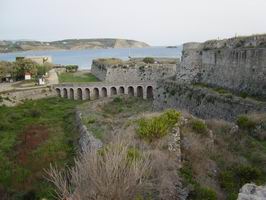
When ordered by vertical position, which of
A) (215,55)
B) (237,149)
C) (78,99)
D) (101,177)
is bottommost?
(78,99)

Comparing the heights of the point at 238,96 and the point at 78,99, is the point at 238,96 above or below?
above

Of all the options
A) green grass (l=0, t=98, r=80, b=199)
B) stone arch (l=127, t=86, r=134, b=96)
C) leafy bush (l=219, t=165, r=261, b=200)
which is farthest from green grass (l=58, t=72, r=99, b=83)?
leafy bush (l=219, t=165, r=261, b=200)

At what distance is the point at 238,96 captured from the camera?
21.5m

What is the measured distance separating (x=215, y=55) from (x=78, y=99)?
26.7m

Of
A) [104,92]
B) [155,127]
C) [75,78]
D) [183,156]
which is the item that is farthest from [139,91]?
[183,156]

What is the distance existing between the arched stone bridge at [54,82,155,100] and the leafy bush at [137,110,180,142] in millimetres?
35321

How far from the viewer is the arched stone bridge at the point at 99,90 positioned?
4919 centimetres

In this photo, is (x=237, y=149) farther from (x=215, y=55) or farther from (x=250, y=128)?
(x=215, y=55)

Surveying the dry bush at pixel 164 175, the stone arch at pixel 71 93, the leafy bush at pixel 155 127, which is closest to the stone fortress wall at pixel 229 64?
the leafy bush at pixel 155 127

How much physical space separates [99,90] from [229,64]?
27.6m

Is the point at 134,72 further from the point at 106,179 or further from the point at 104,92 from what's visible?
the point at 106,179

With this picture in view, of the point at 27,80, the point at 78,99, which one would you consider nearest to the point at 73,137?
the point at 78,99

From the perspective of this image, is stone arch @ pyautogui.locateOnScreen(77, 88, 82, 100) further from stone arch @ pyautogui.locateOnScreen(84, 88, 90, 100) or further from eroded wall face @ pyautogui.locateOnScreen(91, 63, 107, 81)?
eroded wall face @ pyautogui.locateOnScreen(91, 63, 107, 81)

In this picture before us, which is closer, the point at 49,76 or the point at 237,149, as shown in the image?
the point at 237,149
